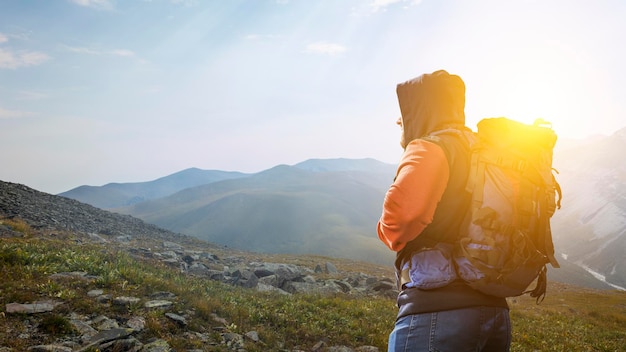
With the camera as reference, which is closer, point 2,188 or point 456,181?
point 456,181

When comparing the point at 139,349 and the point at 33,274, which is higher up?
the point at 33,274

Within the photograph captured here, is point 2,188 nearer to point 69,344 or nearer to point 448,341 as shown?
point 69,344

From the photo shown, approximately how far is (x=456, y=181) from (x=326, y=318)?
31.5ft

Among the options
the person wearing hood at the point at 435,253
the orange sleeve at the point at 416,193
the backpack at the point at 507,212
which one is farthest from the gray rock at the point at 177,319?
A: the backpack at the point at 507,212

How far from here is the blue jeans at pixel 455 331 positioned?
3.01 metres

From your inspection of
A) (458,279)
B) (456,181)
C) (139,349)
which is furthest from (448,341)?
(139,349)

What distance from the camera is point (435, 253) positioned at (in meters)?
3.25

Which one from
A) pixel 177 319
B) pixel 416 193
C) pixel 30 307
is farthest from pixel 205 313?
pixel 416 193

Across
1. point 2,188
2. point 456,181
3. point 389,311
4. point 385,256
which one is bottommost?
point 385,256

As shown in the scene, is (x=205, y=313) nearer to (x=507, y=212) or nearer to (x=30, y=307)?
(x=30, y=307)

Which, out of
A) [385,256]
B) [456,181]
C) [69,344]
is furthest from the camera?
[385,256]

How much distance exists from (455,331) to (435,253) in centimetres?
66

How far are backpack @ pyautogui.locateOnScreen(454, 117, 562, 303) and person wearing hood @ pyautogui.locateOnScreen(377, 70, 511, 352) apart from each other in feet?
0.40

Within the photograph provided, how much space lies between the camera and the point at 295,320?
10836mm
